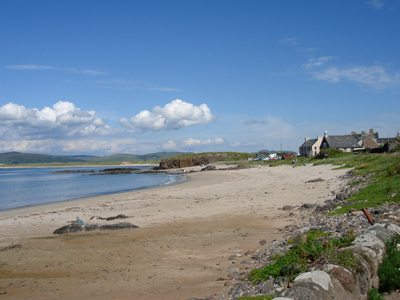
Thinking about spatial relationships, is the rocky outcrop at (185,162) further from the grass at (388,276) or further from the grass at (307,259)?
the grass at (388,276)

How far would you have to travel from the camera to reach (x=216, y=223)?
12164mm

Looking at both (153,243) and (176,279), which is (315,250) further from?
(153,243)

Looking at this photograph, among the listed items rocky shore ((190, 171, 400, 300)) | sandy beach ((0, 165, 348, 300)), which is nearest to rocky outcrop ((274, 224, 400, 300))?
rocky shore ((190, 171, 400, 300))

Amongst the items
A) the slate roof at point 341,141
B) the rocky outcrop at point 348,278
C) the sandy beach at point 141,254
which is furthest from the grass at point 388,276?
the slate roof at point 341,141

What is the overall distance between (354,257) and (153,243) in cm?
668

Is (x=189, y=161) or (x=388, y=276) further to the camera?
(x=189, y=161)

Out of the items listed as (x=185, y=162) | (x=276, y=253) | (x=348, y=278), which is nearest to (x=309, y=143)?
(x=185, y=162)

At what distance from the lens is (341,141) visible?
74438 mm

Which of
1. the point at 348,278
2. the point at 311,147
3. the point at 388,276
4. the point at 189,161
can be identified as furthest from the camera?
the point at 189,161

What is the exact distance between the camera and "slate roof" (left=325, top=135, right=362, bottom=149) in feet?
240

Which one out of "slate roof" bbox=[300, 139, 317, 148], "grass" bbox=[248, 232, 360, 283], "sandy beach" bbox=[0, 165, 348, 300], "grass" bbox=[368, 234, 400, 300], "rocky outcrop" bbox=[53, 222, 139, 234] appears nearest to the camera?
"grass" bbox=[248, 232, 360, 283]

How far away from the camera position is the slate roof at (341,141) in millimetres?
73125

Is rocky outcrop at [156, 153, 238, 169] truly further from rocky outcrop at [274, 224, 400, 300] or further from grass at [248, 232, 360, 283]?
rocky outcrop at [274, 224, 400, 300]

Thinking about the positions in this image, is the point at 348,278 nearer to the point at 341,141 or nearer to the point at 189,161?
the point at 341,141
